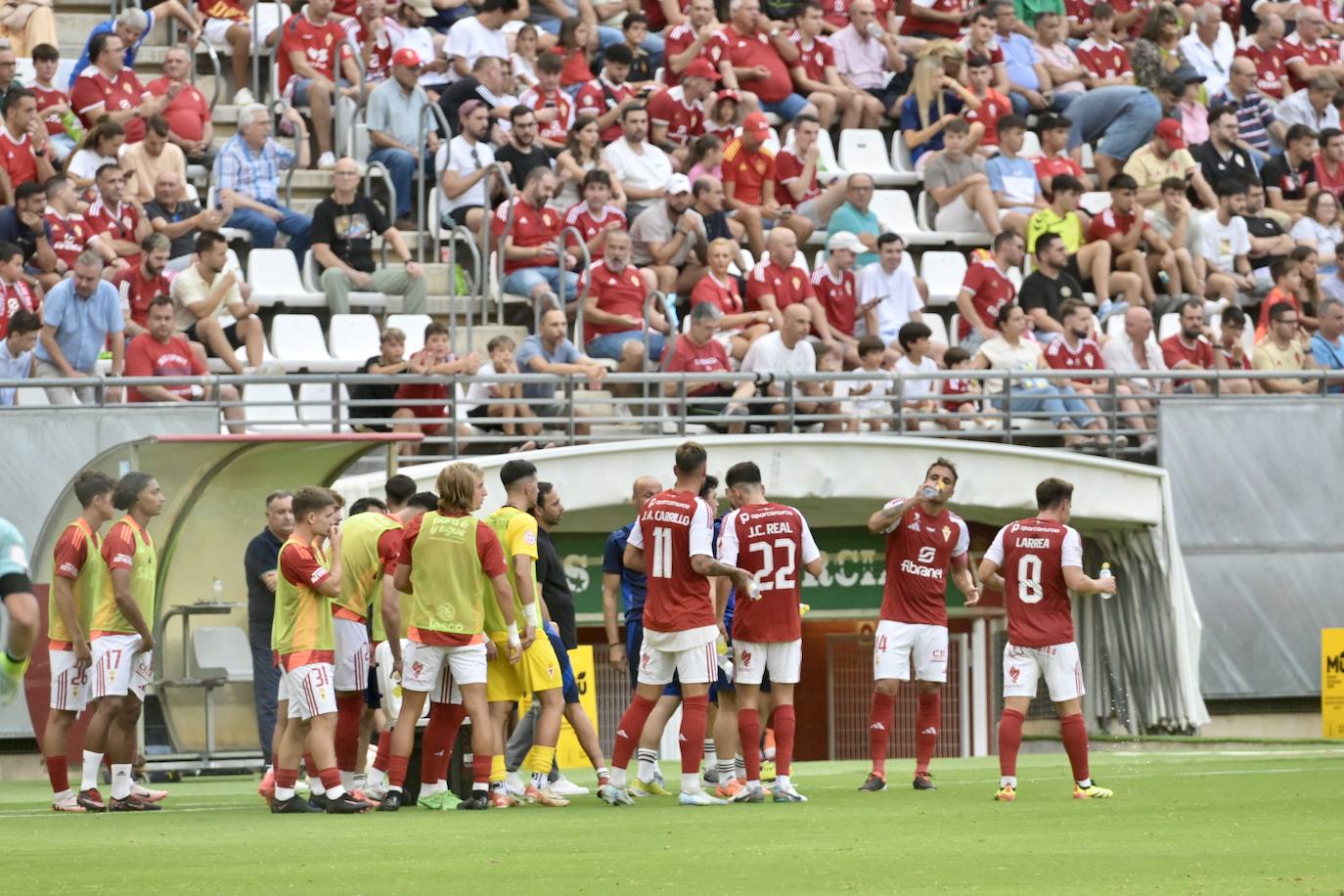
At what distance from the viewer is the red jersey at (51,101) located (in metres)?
21.5

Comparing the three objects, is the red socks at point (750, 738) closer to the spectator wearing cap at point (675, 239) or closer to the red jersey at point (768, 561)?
the red jersey at point (768, 561)

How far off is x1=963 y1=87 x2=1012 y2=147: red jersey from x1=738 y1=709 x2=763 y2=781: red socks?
13.0 m

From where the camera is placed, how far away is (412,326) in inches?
837

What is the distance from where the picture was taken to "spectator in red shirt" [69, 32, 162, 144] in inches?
851

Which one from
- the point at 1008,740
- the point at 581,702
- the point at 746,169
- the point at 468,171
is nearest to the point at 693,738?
the point at 1008,740

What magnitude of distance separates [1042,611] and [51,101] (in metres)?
11.8

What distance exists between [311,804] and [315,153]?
10.8m

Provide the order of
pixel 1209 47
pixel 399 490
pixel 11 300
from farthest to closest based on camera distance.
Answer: pixel 1209 47, pixel 11 300, pixel 399 490

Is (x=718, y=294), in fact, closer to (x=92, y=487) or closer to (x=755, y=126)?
(x=755, y=126)

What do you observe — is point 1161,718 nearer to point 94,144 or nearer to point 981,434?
point 981,434

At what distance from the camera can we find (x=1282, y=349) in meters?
23.2

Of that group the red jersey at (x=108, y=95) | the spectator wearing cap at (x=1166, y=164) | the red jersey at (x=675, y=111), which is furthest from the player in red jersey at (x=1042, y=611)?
the spectator wearing cap at (x=1166, y=164)

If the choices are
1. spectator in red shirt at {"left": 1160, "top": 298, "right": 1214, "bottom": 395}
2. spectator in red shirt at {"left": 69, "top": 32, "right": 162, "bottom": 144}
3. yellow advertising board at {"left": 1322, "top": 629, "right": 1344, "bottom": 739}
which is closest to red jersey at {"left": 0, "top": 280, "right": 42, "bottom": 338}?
spectator in red shirt at {"left": 69, "top": 32, "right": 162, "bottom": 144}

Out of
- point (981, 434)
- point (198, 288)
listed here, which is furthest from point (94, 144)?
point (981, 434)
